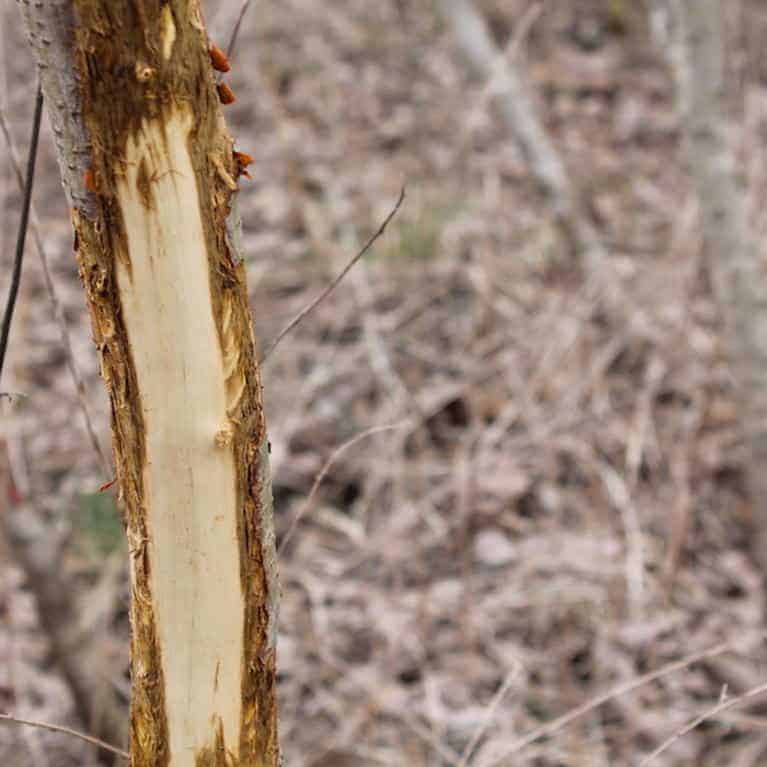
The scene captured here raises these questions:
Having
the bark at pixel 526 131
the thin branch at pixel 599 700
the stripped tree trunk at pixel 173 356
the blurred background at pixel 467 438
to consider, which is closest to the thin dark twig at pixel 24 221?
the stripped tree trunk at pixel 173 356

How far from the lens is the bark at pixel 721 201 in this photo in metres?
2.48

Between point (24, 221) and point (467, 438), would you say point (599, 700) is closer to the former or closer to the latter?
point (24, 221)

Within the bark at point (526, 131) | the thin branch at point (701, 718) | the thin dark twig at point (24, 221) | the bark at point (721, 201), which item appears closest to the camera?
the thin dark twig at point (24, 221)

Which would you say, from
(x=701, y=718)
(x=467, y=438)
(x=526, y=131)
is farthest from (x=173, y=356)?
(x=526, y=131)

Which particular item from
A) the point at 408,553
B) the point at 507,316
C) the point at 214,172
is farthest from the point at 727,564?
the point at 214,172

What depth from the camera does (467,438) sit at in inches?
136

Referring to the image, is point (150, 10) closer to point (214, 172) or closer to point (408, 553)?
point (214, 172)

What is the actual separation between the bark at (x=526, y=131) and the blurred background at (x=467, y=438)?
0.01m

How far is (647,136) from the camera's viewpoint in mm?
5078

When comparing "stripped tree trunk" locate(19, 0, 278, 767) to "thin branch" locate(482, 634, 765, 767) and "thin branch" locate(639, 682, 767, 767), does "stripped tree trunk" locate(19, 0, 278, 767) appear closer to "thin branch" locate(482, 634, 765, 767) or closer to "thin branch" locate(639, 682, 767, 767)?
"thin branch" locate(482, 634, 765, 767)

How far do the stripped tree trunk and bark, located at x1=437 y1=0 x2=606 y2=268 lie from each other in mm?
3195

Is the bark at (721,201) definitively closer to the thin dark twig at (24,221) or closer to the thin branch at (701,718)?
the thin branch at (701,718)

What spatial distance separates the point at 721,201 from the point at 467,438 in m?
1.22

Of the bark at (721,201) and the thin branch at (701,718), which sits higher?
the bark at (721,201)
